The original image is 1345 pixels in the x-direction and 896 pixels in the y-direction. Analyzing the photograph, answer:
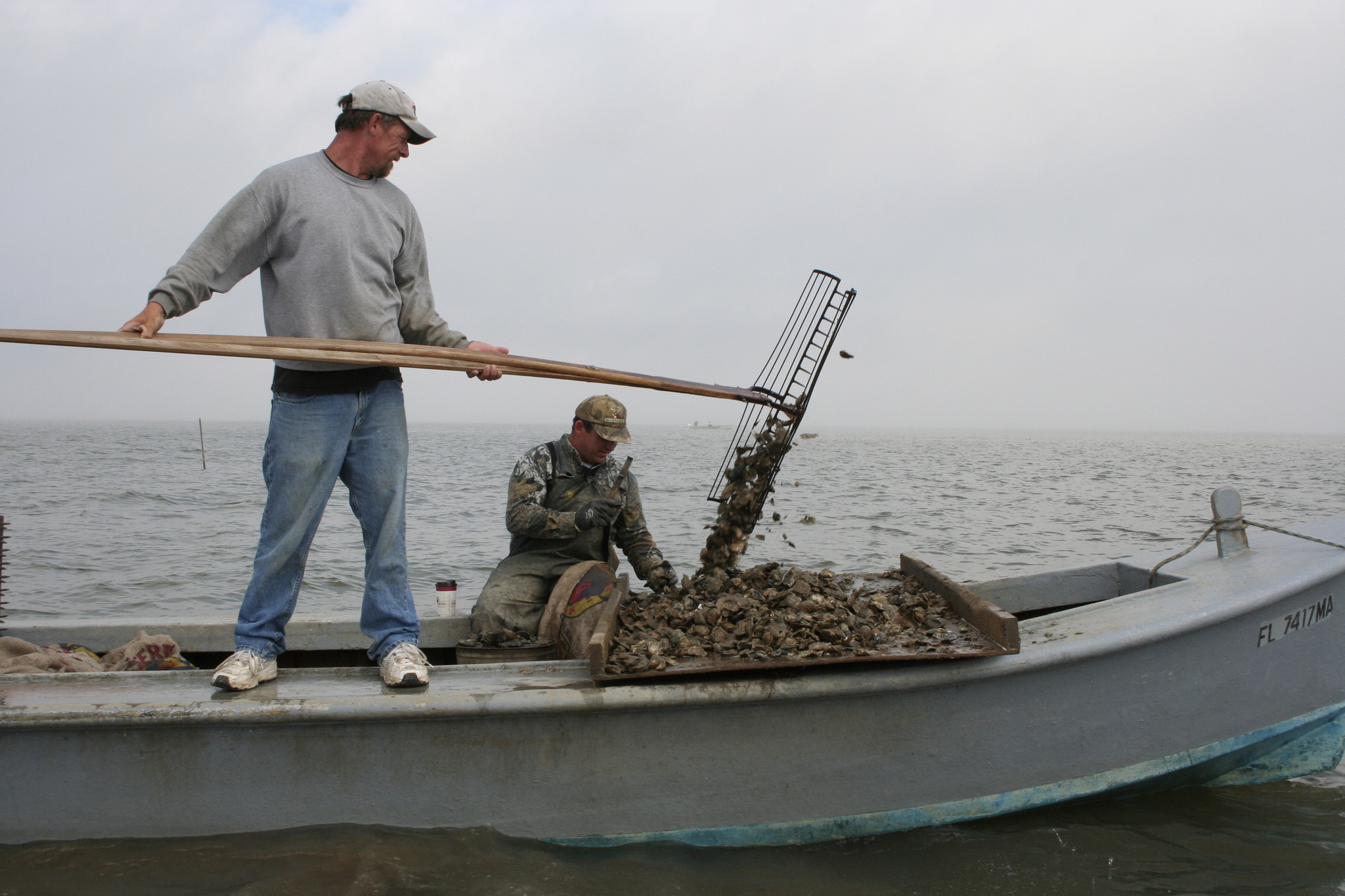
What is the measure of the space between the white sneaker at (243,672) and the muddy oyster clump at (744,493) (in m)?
2.07

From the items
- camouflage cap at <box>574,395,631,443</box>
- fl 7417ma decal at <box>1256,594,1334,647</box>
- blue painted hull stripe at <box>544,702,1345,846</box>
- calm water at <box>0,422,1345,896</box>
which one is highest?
camouflage cap at <box>574,395,631,443</box>

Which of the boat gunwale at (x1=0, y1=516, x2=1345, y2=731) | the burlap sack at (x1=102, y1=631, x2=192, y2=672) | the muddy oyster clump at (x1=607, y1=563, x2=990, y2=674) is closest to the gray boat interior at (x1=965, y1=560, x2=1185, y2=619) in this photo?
the muddy oyster clump at (x1=607, y1=563, x2=990, y2=674)

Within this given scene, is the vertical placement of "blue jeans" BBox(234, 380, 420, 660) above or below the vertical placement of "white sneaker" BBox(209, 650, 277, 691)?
above

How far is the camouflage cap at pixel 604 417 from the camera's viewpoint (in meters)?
4.52

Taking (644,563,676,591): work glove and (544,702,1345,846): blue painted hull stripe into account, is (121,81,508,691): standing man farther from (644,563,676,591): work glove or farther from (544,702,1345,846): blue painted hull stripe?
(644,563,676,591): work glove

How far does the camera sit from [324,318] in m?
3.10

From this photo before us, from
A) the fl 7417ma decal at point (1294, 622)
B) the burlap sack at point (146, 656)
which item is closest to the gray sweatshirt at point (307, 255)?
the burlap sack at point (146, 656)

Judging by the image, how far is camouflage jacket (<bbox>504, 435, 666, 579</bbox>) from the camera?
4.43 m

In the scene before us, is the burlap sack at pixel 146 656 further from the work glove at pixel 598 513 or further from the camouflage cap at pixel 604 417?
the camouflage cap at pixel 604 417

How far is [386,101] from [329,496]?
1.44m

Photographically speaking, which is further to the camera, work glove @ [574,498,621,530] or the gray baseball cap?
work glove @ [574,498,621,530]

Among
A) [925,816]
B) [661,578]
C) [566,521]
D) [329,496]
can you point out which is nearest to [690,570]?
[661,578]

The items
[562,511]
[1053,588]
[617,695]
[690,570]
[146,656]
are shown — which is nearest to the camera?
[617,695]

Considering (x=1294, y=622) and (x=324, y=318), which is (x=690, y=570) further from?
(x=324, y=318)
